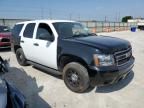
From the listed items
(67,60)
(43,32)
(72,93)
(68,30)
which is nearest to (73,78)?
(72,93)

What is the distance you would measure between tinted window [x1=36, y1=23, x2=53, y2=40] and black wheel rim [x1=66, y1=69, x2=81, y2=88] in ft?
4.21

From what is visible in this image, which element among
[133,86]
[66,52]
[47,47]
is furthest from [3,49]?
[133,86]

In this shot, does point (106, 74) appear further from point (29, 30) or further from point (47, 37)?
point (29, 30)

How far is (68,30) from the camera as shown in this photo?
568cm

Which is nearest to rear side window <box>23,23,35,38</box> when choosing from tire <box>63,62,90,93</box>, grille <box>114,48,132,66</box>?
tire <box>63,62,90,93</box>

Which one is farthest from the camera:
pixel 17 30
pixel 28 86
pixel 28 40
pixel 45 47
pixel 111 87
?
pixel 17 30

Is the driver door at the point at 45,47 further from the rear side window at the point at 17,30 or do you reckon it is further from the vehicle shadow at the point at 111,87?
the rear side window at the point at 17,30

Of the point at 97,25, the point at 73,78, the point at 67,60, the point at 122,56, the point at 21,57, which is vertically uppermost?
the point at 97,25

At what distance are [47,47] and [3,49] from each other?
7715 mm

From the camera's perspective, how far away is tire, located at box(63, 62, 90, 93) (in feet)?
15.3

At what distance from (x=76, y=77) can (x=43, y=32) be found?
1891mm

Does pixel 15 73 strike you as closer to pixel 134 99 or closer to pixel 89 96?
pixel 89 96

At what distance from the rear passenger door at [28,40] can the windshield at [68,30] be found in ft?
3.82

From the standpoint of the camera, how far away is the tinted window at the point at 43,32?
559 cm
